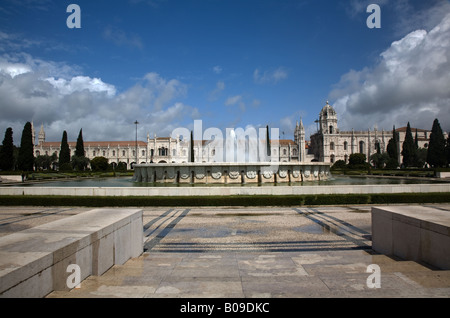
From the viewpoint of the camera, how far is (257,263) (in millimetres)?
4645

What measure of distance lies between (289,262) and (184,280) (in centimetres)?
174

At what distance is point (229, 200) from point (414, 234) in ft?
25.6

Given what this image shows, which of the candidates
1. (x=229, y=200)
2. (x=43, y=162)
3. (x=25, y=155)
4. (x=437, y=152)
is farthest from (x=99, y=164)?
(x=437, y=152)

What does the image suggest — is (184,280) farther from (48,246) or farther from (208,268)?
(48,246)

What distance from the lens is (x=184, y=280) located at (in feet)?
12.0

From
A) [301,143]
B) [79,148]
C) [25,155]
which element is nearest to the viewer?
[25,155]

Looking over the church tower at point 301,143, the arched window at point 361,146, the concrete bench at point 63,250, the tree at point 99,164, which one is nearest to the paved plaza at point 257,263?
the concrete bench at point 63,250

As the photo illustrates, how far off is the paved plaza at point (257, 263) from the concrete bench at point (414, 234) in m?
0.20

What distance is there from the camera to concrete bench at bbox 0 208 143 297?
2.61m

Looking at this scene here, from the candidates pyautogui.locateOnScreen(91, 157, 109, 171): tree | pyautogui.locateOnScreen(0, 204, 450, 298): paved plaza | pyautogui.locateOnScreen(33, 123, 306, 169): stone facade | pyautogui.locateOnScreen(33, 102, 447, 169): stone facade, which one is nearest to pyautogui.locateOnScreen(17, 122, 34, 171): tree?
pyautogui.locateOnScreen(91, 157, 109, 171): tree

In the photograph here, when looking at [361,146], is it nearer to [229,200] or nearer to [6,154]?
[6,154]

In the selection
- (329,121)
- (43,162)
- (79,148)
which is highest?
(329,121)

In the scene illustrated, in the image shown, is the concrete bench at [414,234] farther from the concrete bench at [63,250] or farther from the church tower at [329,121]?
the church tower at [329,121]
